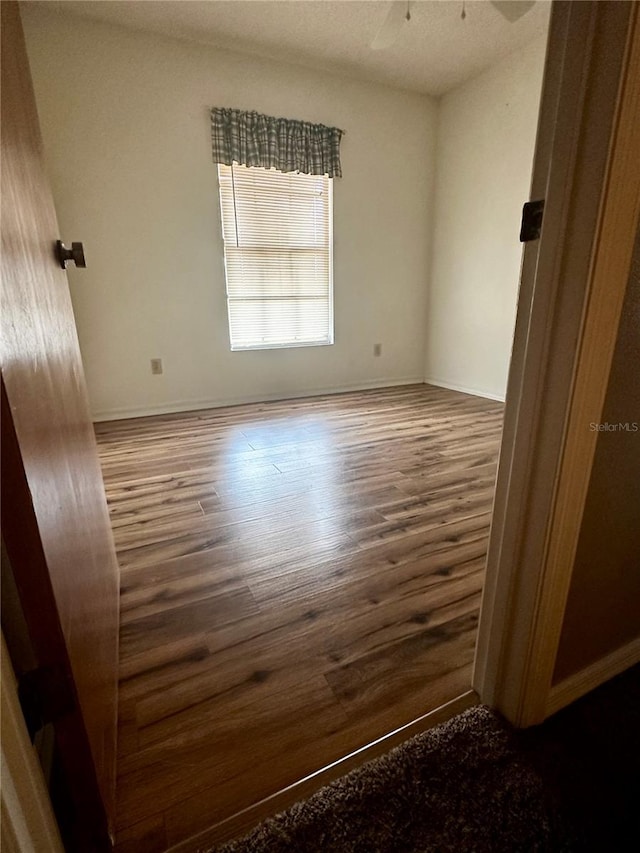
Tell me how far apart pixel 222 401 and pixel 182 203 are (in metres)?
1.64

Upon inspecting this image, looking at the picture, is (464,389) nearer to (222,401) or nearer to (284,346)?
(284,346)

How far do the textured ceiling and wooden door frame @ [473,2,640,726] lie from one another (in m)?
2.95

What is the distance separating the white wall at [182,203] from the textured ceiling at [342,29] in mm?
104

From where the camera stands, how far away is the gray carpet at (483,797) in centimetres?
70

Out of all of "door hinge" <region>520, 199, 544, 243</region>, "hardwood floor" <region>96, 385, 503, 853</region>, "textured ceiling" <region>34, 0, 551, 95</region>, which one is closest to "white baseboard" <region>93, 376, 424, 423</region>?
Result: "hardwood floor" <region>96, 385, 503, 853</region>

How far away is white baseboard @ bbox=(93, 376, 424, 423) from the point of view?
3.33 metres

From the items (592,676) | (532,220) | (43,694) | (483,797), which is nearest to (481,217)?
(532,220)

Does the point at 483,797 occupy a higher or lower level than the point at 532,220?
lower

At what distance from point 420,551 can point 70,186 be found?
3.40 metres

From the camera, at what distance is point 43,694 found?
54 centimetres

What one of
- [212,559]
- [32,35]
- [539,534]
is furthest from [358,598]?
[32,35]

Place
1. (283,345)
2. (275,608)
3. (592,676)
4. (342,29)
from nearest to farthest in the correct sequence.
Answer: (592,676)
(275,608)
(342,29)
(283,345)

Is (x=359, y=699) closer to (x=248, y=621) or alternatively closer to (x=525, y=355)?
(x=248, y=621)

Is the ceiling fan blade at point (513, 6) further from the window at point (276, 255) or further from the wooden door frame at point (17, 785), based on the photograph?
the wooden door frame at point (17, 785)
